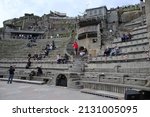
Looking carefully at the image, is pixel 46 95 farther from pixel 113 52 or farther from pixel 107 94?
pixel 113 52

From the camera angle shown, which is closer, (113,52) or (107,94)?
(107,94)

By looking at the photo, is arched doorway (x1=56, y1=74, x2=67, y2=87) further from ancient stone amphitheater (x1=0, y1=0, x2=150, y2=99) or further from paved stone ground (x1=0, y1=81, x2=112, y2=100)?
paved stone ground (x1=0, y1=81, x2=112, y2=100)

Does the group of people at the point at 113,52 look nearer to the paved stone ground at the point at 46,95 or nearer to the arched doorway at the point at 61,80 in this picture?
the arched doorway at the point at 61,80

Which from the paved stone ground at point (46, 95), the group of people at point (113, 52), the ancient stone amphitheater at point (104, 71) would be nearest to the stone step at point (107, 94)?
the ancient stone amphitheater at point (104, 71)

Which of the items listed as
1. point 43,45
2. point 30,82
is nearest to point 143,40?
point 30,82

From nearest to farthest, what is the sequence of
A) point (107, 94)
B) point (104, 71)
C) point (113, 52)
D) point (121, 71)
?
point (107, 94), point (121, 71), point (104, 71), point (113, 52)

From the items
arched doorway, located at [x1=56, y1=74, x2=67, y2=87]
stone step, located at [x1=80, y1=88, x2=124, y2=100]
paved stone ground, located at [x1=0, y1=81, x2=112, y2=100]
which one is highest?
arched doorway, located at [x1=56, y1=74, x2=67, y2=87]

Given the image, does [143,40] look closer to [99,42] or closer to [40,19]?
[99,42]

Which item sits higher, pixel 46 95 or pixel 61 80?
pixel 61 80

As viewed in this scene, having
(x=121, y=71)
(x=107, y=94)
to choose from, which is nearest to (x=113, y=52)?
(x=121, y=71)

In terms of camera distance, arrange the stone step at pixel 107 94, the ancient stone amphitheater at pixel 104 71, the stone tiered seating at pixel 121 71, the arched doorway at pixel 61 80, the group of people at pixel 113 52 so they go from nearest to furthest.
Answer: the stone step at pixel 107 94, the stone tiered seating at pixel 121 71, the ancient stone amphitheater at pixel 104 71, the arched doorway at pixel 61 80, the group of people at pixel 113 52

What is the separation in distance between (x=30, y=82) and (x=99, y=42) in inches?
650

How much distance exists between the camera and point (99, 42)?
1485 inches

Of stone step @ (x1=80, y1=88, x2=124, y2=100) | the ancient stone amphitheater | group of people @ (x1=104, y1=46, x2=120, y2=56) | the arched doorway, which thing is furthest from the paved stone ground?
group of people @ (x1=104, y1=46, x2=120, y2=56)
